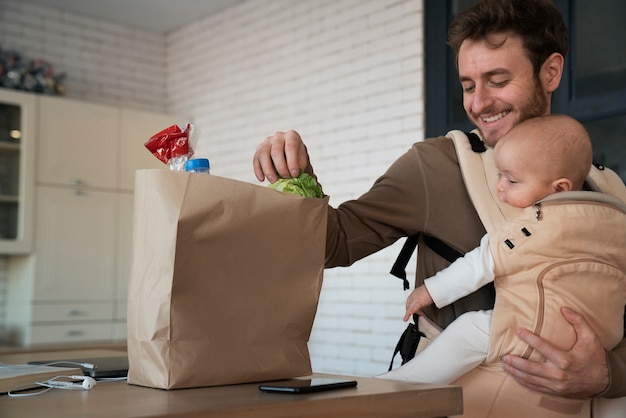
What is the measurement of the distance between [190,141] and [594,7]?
313 cm

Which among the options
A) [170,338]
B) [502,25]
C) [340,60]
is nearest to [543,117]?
[502,25]

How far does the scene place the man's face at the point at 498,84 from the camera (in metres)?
1.84

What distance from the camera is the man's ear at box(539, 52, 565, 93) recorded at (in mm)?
1891

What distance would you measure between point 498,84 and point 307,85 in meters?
3.46

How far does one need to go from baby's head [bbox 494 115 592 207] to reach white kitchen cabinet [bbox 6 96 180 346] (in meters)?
4.00

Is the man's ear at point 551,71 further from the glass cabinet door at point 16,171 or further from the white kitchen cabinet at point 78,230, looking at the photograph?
the glass cabinet door at point 16,171

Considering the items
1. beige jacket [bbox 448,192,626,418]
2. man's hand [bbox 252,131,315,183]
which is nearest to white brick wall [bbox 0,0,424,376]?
beige jacket [bbox 448,192,626,418]

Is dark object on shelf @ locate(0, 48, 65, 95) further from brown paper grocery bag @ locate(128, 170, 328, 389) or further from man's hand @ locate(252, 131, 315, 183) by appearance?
brown paper grocery bag @ locate(128, 170, 328, 389)

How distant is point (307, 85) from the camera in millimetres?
5234

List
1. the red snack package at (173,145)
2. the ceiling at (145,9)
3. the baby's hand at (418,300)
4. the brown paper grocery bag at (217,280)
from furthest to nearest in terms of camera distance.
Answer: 1. the ceiling at (145,9)
2. the baby's hand at (418,300)
3. the red snack package at (173,145)
4. the brown paper grocery bag at (217,280)

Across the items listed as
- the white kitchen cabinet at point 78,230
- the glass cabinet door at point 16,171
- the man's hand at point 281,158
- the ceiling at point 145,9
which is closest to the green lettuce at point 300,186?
the man's hand at point 281,158

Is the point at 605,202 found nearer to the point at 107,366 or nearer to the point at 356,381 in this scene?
the point at 356,381

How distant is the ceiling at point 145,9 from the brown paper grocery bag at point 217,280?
4883mm

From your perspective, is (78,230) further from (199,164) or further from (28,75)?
(199,164)
